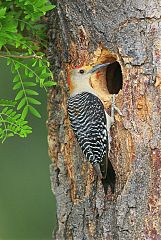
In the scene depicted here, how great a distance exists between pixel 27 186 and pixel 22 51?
9.63 feet

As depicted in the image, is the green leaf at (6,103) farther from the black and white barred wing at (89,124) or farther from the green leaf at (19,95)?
the black and white barred wing at (89,124)

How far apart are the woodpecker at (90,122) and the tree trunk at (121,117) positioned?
0.19 ft

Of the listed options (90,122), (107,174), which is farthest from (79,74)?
(107,174)

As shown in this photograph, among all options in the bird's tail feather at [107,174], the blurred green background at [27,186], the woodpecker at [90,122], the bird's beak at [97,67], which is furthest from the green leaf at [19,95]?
the blurred green background at [27,186]

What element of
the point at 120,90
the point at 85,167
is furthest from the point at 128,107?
the point at 85,167

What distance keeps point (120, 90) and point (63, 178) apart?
0.82 m

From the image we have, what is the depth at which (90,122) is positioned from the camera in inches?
237

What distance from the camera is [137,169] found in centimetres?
573

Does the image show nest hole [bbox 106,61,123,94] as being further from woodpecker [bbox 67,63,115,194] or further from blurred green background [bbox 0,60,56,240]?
blurred green background [bbox 0,60,56,240]

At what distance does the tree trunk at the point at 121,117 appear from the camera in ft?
18.7

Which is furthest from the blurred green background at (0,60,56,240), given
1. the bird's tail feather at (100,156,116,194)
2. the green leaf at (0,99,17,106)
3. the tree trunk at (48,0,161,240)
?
the bird's tail feather at (100,156,116,194)

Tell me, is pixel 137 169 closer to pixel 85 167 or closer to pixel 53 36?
pixel 85 167

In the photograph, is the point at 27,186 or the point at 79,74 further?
the point at 27,186

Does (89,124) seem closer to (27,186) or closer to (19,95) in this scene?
(19,95)
